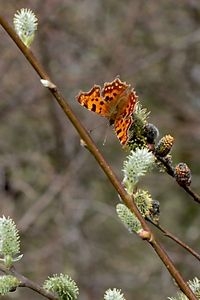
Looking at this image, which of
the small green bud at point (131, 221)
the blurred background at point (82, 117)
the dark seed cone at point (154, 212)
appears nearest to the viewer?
the small green bud at point (131, 221)

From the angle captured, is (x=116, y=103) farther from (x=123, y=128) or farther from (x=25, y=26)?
(x=25, y=26)

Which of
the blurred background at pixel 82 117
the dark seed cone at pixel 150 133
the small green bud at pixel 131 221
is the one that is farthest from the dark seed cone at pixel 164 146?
the blurred background at pixel 82 117

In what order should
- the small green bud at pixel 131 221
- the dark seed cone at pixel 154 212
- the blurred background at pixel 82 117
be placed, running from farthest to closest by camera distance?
the blurred background at pixel 82 117 < the dark seed cone at pixel 154 212 < the small green bud at pixel 131 221

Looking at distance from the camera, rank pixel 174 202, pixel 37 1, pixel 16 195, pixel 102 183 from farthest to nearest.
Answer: pixel 174 202
pixel 102 183
pixel 16 195
pixel 37 1

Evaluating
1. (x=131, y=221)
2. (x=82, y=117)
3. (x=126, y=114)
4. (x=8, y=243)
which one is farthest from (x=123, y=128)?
(x=82, y=117)

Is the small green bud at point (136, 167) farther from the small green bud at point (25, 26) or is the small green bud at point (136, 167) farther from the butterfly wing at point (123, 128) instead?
the small green bud at point (25, 26)

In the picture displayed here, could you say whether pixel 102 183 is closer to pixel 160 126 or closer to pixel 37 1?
A: pixel 160 126

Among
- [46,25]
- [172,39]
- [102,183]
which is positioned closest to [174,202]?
[102,183]
